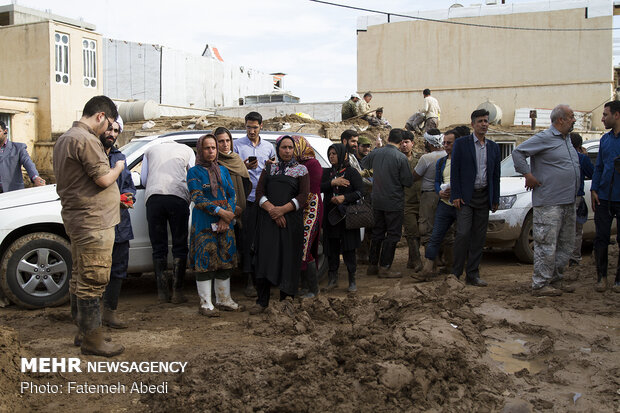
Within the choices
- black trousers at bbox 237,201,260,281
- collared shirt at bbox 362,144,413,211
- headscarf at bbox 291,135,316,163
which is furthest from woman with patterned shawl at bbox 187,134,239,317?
collared shirt at bbox 362,144,413,211

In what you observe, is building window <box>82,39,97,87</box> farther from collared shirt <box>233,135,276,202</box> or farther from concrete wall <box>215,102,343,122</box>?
collared shirt <box>233,135,276,202</box>

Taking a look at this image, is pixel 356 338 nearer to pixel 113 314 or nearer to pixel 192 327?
pixel 192 327

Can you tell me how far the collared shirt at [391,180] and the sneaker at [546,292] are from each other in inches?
78.6

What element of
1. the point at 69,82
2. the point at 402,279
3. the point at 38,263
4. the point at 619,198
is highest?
the point at 69,82

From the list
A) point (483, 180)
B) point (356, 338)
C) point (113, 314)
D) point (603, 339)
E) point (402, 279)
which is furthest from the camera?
point (402, 279)

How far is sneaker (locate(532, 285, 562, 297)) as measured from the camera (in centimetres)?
611

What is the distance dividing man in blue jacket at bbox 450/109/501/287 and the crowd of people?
0.01 m

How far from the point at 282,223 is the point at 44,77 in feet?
49.8

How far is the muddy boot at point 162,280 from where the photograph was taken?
6.14 m

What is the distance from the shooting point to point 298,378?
3.64 metres

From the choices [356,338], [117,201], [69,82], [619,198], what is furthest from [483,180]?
[69,82]

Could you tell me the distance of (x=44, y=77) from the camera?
17828mm

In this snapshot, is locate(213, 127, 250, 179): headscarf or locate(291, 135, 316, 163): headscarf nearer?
locate(291, 135, 316, 163): headscarf

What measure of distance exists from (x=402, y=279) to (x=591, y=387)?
381 centimetres
